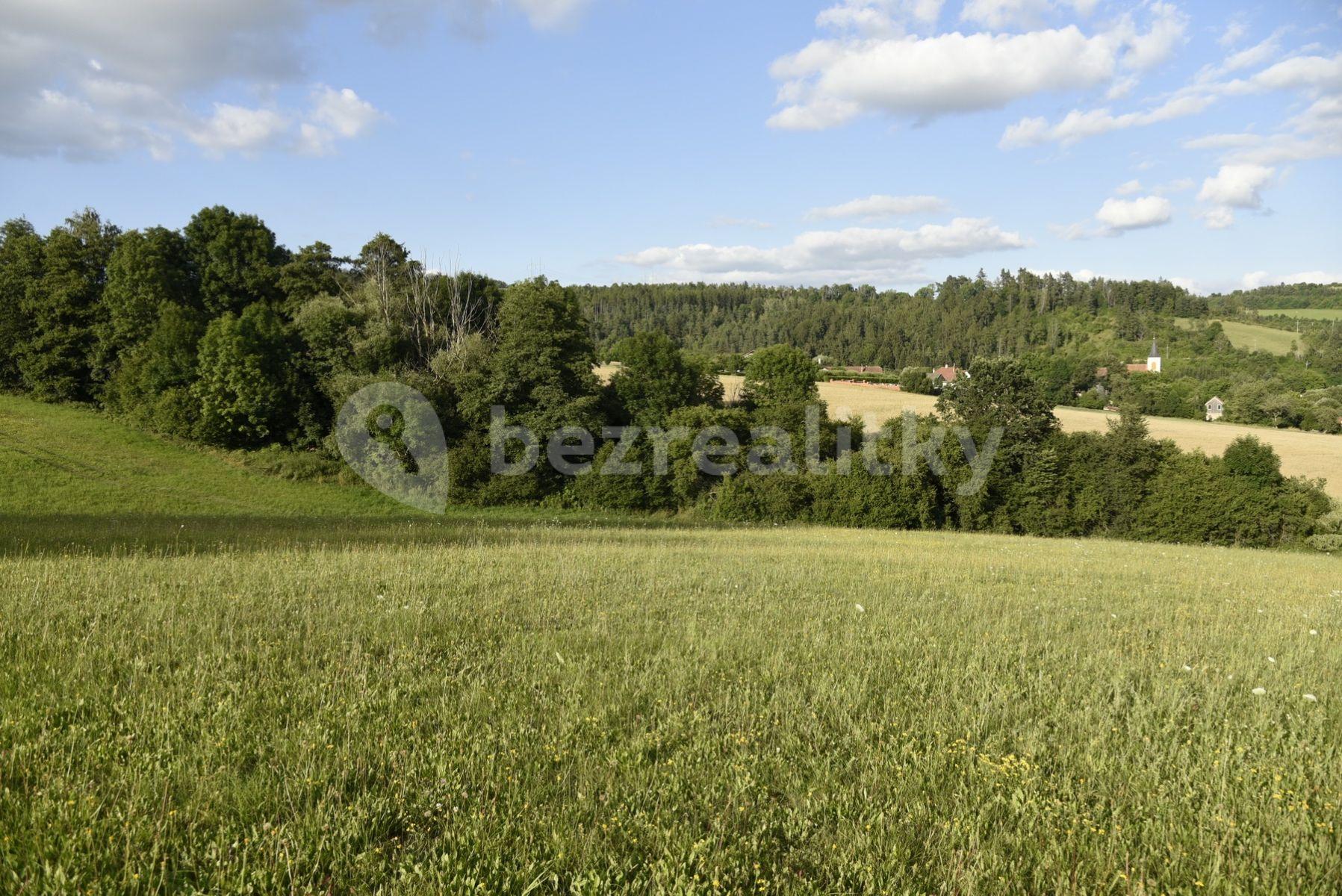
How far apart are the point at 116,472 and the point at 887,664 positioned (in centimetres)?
4545

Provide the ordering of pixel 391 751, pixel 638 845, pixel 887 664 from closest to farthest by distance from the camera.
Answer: pixel 638 845 < pixel 391 751 < pixel 887 664

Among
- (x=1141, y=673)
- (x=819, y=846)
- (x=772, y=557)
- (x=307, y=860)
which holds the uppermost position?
(x=307, y=860)

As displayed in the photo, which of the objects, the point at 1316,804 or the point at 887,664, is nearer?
the point at 1316,804

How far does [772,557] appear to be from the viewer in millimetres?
16531

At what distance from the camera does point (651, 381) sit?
170 feet

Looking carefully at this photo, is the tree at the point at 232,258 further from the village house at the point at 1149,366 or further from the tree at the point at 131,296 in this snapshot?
the village house at the point at 1149,366

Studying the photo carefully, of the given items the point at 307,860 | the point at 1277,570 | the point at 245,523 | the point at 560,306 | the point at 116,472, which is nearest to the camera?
the point at 307,860

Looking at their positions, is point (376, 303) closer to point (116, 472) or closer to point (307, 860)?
point (116, 472)

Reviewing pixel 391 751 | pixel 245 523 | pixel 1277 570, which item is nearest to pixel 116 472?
pixel 245 523

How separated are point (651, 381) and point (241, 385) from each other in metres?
26.1

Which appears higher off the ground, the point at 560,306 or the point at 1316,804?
the point at 560,306

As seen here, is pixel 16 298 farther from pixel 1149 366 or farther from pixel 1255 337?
pixel 1255 337

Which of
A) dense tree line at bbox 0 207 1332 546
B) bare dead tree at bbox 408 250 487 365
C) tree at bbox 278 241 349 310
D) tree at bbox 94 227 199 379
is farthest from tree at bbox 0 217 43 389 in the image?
bare dead tree at bbox 408 250 487 365

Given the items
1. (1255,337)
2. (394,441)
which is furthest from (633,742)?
(1255,337)
